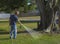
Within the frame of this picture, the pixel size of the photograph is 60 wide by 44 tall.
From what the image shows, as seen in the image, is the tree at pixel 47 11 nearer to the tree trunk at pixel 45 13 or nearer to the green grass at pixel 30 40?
the tree trunk at pixel 45 13

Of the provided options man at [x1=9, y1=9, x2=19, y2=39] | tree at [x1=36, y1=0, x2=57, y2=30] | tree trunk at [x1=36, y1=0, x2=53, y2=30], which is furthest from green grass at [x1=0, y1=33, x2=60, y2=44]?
tree trunk at [x1=36, y1=0, x2=53, y2=30]

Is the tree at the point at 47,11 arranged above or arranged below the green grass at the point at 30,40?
above

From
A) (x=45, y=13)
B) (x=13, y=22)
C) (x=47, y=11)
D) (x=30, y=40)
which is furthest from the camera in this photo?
(x=45, y=13)

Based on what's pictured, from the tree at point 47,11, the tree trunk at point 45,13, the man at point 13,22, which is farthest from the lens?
the tree trunk at point 45,13

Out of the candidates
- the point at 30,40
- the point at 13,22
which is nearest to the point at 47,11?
the point at 13,22

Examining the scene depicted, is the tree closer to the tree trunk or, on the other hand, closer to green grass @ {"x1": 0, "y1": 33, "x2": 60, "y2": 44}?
the tree trunk

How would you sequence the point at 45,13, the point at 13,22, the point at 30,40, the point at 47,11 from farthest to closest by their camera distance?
the point at 45,13 < the point at 47,11 < the point at 13,22 < the point at 30,40

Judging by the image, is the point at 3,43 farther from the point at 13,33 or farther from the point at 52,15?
the point at 52,15

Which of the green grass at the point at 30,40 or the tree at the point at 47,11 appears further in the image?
the tree at the point at 47,11

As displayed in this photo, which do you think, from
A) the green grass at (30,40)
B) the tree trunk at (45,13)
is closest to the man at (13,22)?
the green grass at (30,40)

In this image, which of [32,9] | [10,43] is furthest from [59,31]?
[32,9]

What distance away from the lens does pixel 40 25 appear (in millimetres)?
20297

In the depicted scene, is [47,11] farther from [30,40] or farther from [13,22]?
[30,40]

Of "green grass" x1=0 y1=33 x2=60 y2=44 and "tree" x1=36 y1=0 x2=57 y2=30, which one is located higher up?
"tree" x1=36 y1=0 x2=57 y2=30
